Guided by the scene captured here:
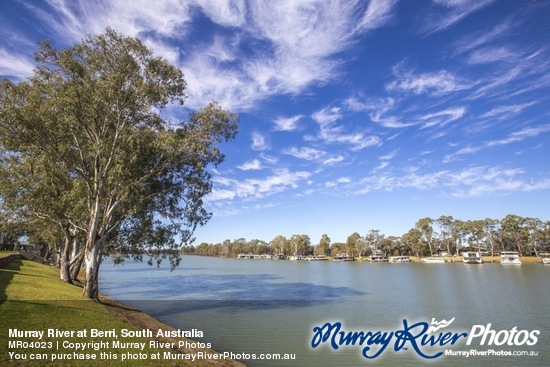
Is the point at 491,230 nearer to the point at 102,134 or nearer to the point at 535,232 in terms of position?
the point at 535,232

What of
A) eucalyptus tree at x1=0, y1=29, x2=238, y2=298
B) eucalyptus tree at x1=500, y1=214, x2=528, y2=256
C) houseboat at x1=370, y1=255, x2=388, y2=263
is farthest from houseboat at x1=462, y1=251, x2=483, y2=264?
eucalyptus tree at x1=0, y1=29, x2=238, y2=298

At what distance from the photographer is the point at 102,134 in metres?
27.2

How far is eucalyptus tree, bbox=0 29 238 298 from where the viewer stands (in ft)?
81.6

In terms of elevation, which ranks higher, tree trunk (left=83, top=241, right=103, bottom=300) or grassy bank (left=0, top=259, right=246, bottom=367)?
tree trunk (left=83, top=241, right=103, bottom=300)

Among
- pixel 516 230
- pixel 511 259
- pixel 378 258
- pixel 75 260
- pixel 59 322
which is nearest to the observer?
pixel 59 322

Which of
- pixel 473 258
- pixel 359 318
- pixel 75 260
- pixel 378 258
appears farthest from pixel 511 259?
pixel 75 260

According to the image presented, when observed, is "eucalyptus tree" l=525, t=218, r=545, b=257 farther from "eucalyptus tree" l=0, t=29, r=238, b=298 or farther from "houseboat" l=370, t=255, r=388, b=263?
"eucalyptus tree" l=0, t=29, r=238, b=298

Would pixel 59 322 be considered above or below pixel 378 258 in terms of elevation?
above

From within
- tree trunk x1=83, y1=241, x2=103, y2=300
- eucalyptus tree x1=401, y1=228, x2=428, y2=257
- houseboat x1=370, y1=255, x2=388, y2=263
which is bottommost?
houseboat x1=370, y1=255, x2=388, y2=263

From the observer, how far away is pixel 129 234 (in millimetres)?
33000

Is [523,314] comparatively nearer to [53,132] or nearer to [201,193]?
[201,193]

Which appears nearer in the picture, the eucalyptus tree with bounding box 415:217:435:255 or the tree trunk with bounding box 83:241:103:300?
the tree trunk with bounding box 83:241:103:300

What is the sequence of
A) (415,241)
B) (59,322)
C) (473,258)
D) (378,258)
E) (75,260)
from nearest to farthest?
(59,322)
(75,260)
(473,258)
(415,241)
(378,258)

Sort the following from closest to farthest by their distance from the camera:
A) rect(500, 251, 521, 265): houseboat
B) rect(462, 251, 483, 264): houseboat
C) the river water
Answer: the river water, rect(500, 251, 521, 265): houseboat, rect(462, 251, 483, 264): houseboat
